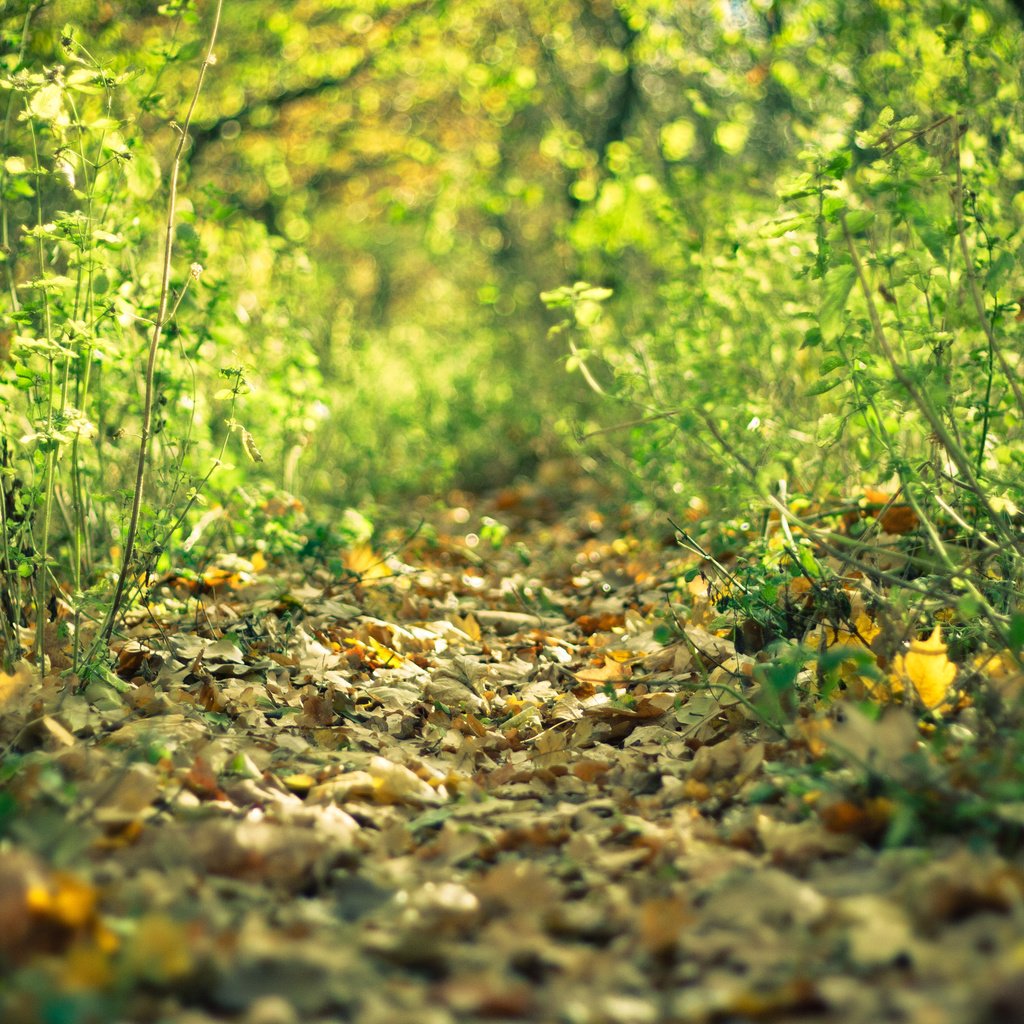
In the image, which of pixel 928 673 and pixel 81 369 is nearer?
pixel 928 673

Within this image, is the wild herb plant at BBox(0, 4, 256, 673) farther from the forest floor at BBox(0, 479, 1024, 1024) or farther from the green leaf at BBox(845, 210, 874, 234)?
the green leaf at BBox(845, 210, 874, 234)

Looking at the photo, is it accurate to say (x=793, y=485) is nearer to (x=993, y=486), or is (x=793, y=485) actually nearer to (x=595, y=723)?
(x=993, y=486)

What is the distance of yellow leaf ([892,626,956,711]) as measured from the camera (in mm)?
2225

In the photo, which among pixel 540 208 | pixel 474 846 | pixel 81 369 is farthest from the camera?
pixel 540 208

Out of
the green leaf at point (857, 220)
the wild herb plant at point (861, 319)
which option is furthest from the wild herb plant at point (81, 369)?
the green leaf at point (857, 220)

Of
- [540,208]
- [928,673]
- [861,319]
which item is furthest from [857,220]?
[540,208]

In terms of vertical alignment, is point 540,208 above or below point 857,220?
above

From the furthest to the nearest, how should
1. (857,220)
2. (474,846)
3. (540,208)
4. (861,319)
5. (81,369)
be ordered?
(540,208)
(81,369)
(861,319)
(857,220)
(474,846)

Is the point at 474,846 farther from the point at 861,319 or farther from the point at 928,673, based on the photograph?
the point at 861,319

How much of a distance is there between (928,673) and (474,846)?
105cm

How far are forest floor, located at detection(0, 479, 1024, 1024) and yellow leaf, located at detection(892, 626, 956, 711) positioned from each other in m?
0.08

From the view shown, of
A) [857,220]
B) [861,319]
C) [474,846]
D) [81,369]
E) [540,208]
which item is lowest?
[474,846]

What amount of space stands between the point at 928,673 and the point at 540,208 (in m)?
10.0

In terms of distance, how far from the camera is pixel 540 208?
11555mm
